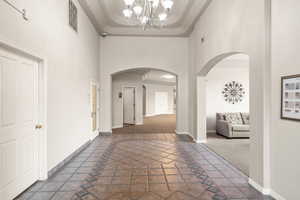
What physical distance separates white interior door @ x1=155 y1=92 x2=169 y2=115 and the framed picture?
1440 centimetres

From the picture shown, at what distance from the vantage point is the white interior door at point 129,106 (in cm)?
1060

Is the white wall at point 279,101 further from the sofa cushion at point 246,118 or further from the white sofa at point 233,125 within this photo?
the sofa cushion at point 246,118

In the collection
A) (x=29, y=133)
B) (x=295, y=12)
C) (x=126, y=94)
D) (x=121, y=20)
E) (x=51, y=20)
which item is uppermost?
(x=121, y=20)

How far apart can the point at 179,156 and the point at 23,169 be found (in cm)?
314

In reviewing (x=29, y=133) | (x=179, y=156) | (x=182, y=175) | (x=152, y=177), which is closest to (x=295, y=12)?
(x=182, y=175)

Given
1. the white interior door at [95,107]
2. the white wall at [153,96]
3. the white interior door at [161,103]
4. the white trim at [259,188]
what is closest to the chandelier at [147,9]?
the white interior door at [95,107]

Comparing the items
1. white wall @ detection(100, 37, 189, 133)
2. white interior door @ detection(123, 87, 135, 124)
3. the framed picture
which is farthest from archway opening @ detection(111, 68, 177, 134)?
the framed picture

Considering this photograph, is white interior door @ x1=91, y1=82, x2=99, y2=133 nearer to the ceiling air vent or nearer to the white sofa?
the ceiling air vent

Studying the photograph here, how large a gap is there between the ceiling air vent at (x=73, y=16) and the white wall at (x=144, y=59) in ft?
8.66

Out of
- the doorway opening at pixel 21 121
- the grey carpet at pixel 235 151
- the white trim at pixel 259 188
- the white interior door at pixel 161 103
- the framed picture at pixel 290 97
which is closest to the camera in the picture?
the framed picture at pixel 290 97

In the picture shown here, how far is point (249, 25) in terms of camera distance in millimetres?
2967

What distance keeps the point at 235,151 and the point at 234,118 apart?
8.70 ft

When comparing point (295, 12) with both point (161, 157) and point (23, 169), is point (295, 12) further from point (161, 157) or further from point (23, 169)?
point (23, 169)

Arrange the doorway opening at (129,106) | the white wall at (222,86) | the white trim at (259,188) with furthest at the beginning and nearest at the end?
the doorway opening at (129,106) < the white wall at (222,86) < the white trim at (259,188)
